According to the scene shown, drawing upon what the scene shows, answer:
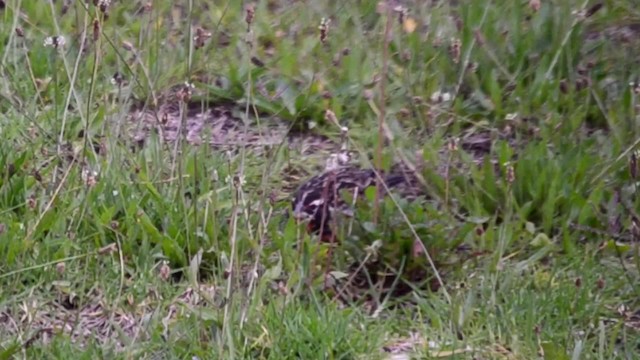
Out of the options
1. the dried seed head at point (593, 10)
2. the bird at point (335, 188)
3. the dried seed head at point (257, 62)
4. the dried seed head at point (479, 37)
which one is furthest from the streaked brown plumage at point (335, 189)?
the dried seed head at point (593, 10)

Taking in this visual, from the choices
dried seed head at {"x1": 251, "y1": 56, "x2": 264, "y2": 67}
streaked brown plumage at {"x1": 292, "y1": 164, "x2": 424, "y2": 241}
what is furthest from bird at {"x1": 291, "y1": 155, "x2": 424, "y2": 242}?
dried seed head at {"x1": 251, "y1": 56, "x2": 264, "y2": 67}

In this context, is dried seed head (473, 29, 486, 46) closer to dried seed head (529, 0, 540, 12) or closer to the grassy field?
the grassy field

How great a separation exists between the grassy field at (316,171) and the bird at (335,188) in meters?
0.06

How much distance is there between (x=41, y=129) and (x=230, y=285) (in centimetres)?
117

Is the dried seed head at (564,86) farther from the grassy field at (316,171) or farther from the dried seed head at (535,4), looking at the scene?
the dried seed head at (535,4)

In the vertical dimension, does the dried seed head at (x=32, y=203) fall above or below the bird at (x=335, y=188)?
above

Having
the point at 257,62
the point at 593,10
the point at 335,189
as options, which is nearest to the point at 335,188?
the point at 335,189

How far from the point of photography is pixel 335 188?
324cm

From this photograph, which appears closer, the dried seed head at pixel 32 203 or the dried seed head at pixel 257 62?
the dried seed head at pixel 32 203

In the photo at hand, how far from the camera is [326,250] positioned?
3.22 meters

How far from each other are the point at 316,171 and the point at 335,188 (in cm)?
59

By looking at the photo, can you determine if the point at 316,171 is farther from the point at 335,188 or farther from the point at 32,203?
the point at 32,203

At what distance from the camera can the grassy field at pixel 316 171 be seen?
2.94 metres

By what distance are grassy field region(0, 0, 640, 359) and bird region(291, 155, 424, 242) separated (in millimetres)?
56
